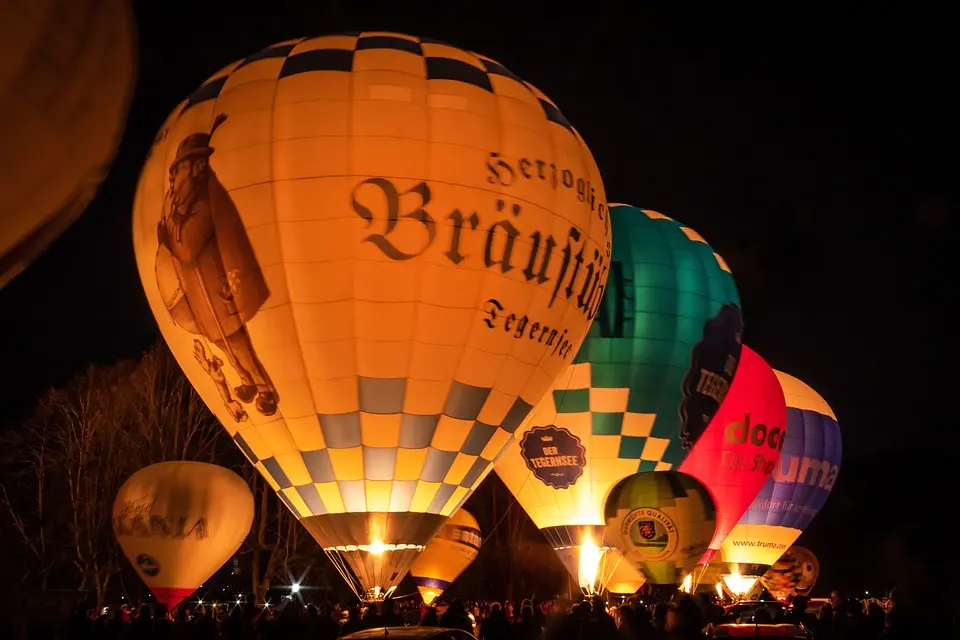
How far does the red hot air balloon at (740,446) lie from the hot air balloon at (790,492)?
2443 millimetres

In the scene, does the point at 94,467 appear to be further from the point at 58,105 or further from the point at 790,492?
the point at 58,105

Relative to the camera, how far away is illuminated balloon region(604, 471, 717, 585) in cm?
1159

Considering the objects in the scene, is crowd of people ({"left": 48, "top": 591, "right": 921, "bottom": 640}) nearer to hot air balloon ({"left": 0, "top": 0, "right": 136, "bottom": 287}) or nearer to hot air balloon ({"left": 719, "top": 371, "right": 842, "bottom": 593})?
hot air balloon ({"left": 0, "top": 0, "right": 136, "bottom": 287})

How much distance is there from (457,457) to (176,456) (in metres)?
12.2

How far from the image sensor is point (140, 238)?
11.0 m

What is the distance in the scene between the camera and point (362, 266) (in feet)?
32.4

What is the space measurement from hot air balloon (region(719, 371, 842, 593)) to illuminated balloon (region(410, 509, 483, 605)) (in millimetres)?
5360

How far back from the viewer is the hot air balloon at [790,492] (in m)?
21.1

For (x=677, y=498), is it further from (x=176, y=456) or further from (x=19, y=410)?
(x=19, y=410)

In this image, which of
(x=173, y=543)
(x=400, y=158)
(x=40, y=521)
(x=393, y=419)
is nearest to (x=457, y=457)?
(x=393, y=419)

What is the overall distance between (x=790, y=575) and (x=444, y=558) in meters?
10.2

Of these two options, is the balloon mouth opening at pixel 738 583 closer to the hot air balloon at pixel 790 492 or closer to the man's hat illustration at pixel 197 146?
the hot air balloon at pixel 790 492

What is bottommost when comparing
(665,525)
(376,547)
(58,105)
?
(376,547)

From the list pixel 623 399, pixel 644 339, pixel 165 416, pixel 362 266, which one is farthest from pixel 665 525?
pixel 165 416
